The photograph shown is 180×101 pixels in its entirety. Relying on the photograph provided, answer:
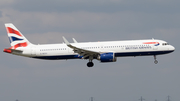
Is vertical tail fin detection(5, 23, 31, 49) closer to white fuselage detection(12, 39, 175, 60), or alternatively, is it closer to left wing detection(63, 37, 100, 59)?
white fuselage detection(12, 39, 175, 60)

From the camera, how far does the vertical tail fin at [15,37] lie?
79875 millimetres

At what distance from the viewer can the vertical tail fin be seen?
79.9m

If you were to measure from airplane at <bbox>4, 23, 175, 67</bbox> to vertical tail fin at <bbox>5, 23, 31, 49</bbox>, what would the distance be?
43 centimetres

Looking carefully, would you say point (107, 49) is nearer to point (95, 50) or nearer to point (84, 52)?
point (95, 50)

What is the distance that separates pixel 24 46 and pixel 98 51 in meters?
14.9

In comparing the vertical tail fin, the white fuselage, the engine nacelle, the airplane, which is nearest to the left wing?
the airplane

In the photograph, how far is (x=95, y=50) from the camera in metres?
75.7

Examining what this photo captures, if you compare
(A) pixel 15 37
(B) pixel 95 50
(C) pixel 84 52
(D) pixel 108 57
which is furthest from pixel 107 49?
(A) pixel 15 37

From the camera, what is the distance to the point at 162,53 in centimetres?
7594

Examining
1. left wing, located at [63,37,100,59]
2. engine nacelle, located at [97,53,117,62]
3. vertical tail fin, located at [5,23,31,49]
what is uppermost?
vertical tail fin, located at [5,23,31,49]

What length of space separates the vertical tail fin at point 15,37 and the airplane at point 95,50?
1.40 feet

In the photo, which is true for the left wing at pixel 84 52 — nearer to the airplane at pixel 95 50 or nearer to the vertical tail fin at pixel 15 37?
the airplane at pixel 95 50

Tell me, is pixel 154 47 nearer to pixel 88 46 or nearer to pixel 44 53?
pixel 88 46

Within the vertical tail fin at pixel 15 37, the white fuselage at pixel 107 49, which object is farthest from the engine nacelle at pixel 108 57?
the vertical tail fin at pixel 15 37
